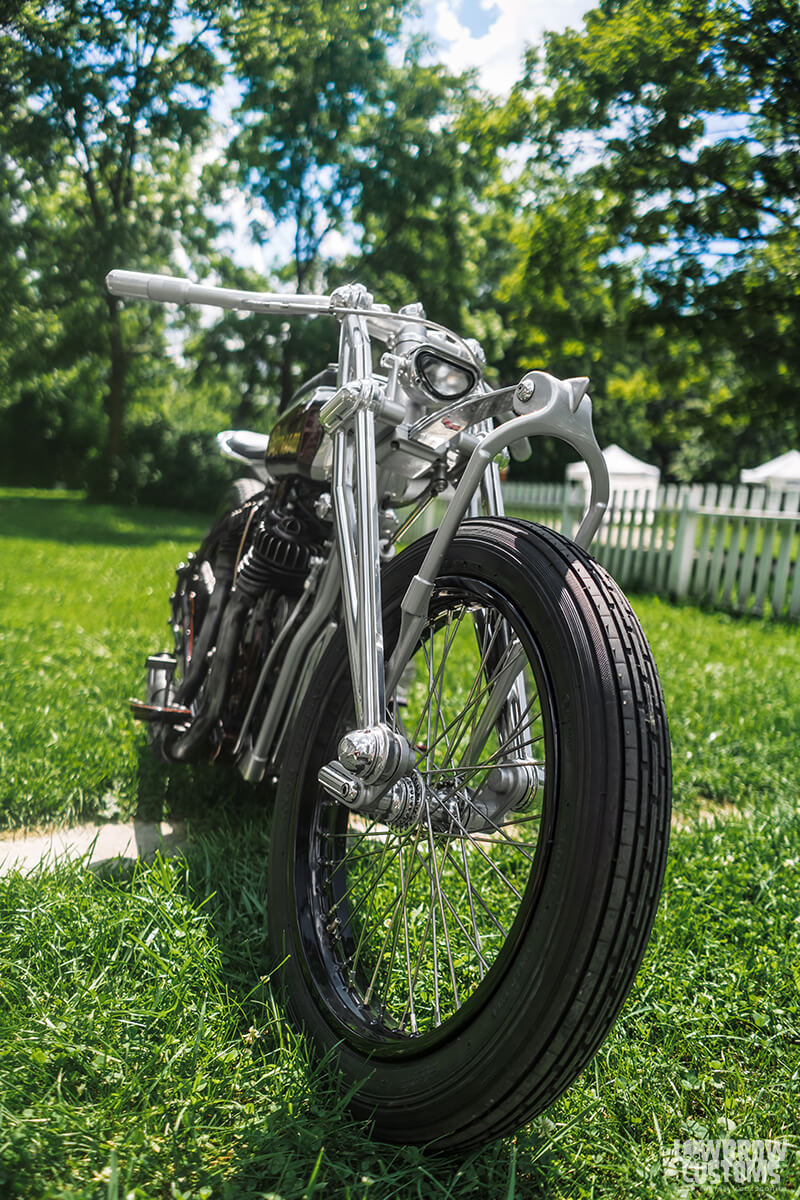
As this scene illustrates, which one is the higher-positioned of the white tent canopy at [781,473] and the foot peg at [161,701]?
the white tent canopy at [781,473]

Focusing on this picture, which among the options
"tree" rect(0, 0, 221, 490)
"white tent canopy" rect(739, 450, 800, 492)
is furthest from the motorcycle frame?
"white tent canopy" rect(739, 450, 800, 492)

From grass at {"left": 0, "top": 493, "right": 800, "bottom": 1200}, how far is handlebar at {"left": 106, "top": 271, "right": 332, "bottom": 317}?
4.27 feet

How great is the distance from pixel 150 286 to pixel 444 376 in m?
0.67

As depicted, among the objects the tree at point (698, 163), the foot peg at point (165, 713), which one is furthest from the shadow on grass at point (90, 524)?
the foot peg at point (165, 713)

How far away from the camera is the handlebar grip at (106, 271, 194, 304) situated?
185cm

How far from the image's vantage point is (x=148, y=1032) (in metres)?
1.50

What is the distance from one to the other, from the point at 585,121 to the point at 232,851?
7278 millimetres

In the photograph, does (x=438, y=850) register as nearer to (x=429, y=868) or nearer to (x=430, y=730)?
(x=429, y=868)

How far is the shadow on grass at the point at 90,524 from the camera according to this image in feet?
41.0

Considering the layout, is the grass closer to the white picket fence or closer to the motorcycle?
the motorcycle

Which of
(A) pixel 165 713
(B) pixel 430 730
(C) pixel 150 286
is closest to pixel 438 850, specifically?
(B) pixel 430 730

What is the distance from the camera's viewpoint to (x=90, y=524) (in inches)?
596

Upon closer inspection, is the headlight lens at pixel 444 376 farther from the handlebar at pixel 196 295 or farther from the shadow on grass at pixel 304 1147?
the shadow on grass at pixel 304 1147

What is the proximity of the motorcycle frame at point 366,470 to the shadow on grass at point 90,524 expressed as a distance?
1025cm
